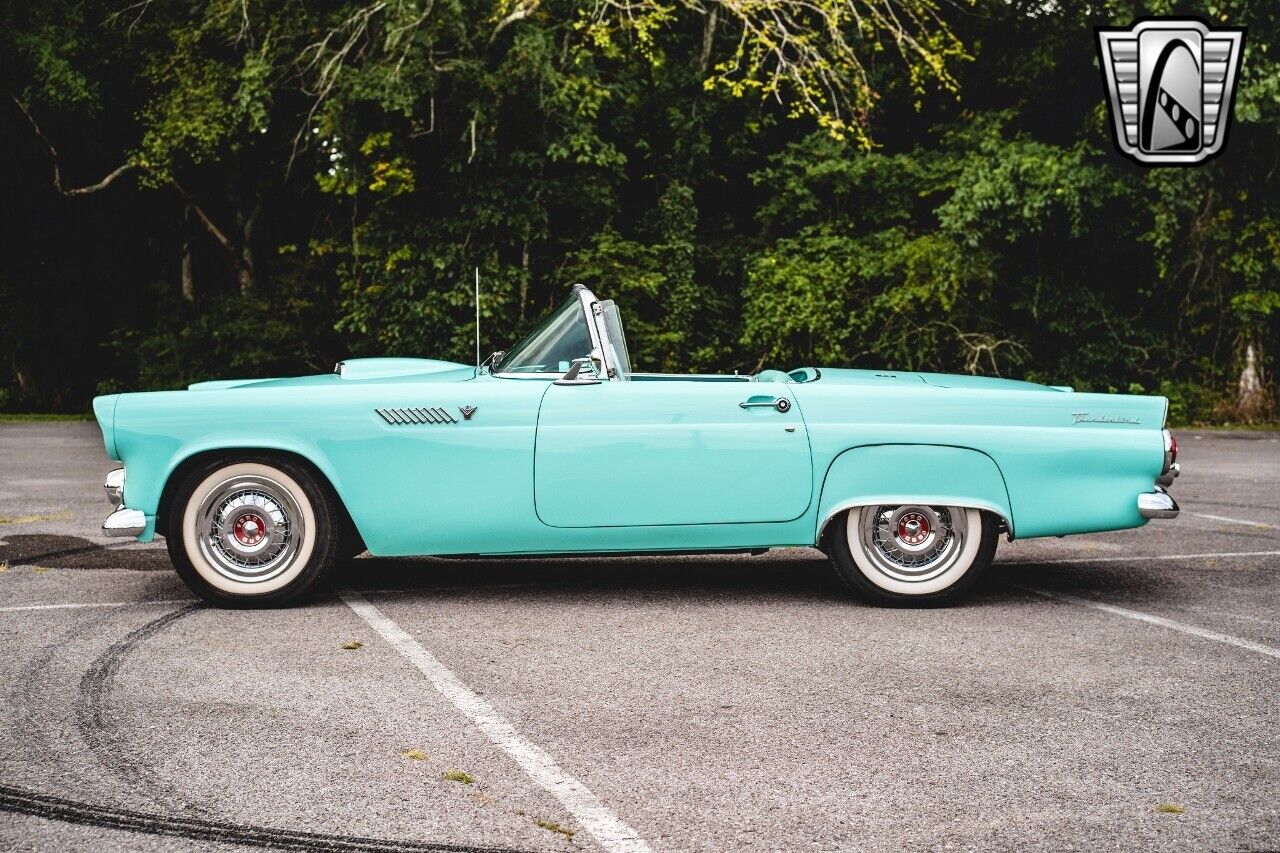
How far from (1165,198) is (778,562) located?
51.2ft

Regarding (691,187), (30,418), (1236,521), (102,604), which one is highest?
(691,187)

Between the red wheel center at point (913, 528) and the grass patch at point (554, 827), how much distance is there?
344 cm

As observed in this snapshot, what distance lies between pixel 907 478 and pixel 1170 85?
14620 mm

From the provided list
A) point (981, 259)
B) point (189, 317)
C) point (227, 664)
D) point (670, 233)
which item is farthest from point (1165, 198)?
point (227, 664)

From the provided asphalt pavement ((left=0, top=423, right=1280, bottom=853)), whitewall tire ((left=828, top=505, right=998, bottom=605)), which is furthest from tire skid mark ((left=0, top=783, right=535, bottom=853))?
whitewall tire ((left=828, top=505, right=998, bottom=605))

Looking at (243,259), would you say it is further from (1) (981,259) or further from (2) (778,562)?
(2) (778,562)

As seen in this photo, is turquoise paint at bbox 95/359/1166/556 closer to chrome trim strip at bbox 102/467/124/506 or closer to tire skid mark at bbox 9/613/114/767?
chrome trim strip at bbox 102/467/124/506

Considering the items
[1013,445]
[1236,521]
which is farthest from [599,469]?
[1236,521]

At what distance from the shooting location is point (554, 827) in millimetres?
3613

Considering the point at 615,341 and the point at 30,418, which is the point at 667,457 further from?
the point at 30,418

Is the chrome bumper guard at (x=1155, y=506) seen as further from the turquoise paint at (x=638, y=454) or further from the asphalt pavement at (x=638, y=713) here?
the asphalt pavement at (x=638, y=713)

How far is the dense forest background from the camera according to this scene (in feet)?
70.0

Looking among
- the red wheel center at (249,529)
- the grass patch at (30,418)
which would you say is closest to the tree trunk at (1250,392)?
the grass patch at (30,418)

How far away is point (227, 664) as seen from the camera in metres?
5.39
